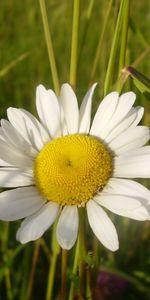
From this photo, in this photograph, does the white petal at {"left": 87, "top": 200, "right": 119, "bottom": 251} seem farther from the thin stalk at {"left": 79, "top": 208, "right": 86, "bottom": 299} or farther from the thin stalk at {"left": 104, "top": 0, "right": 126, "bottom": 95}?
the thin stalk at {"left": 104, "top": 0, "right": 126, "bottom": 95}

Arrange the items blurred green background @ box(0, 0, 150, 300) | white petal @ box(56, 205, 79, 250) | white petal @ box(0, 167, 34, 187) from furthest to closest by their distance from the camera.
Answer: blurred green background @ box(0, 0, 150, 300) < white petal @ box(0, 167, 34, 187) < white petal @ box(56, 205, 79, 250)

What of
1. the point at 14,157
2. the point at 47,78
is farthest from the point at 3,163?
the point at 47,78

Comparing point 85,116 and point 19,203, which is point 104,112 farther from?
point 19,203

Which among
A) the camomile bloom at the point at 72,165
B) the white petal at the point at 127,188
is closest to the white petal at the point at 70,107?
the camomile bloom at the point at 72,165

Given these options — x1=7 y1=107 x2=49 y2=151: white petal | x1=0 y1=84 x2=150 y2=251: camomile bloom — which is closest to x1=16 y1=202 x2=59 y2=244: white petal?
x1=0 y1=84 x2=150 y2=251: camomile bloom

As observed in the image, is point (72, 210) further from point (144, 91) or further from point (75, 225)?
point (144, 91)

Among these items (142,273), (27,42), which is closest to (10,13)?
(27,42)
